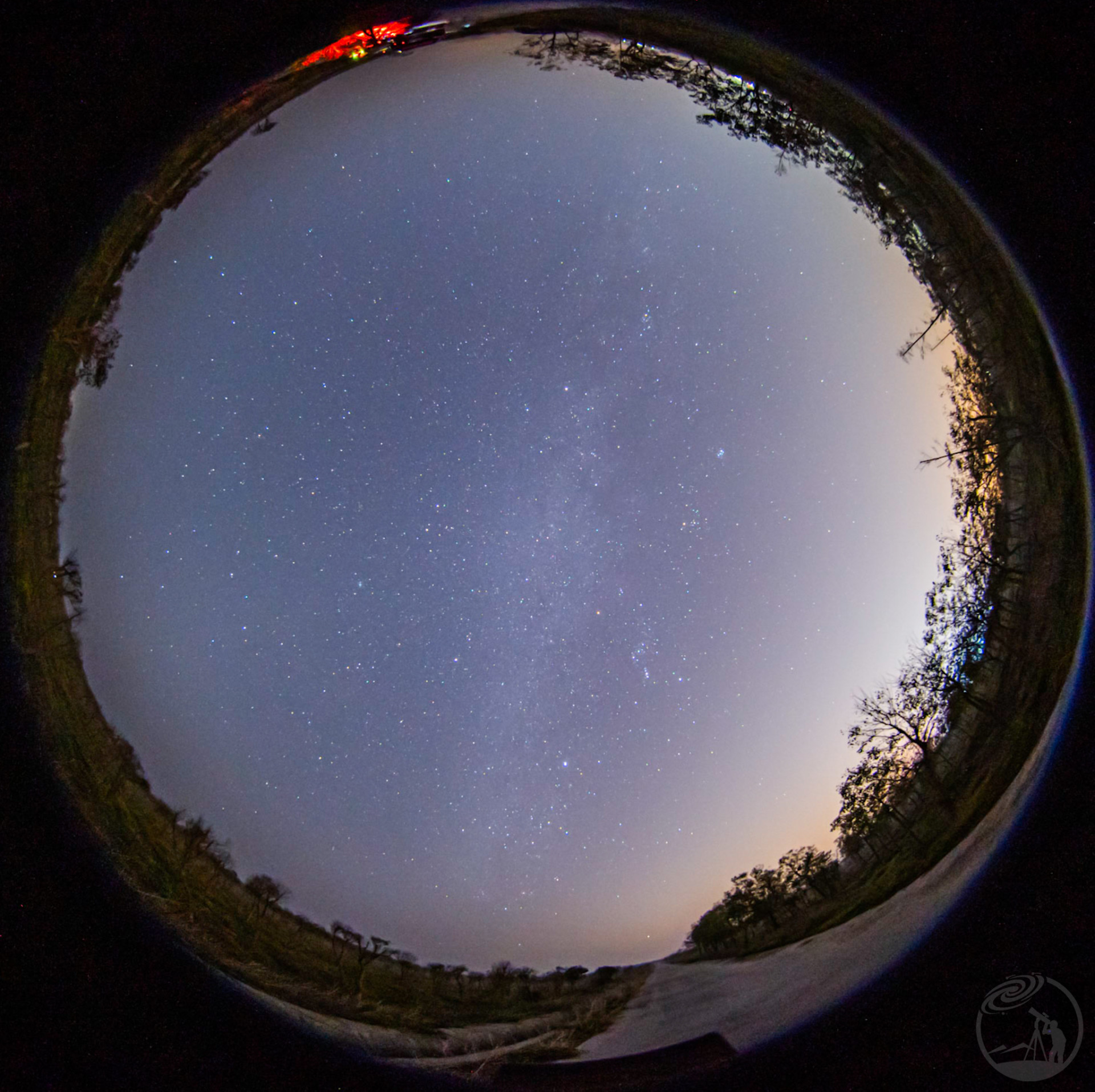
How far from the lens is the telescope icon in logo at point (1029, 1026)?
3477 mm

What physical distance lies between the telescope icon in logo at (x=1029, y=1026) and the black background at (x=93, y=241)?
7 centimetres

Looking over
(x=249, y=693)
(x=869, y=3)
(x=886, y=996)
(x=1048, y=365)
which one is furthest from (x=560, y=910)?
(x=869, y=3)

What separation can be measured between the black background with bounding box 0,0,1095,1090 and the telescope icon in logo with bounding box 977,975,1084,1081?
7 centimetres

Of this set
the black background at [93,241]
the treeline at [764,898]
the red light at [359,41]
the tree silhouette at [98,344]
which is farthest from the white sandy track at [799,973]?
the red light at [359,41]

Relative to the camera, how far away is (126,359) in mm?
2779

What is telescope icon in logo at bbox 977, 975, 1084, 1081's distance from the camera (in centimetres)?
348

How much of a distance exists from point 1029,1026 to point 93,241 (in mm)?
5932

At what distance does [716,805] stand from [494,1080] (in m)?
1.70

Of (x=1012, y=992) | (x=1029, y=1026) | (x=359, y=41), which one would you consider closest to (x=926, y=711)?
(x=1012, y=992)

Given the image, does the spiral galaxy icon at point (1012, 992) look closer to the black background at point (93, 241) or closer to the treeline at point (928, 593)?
the black background at point (93, 241)

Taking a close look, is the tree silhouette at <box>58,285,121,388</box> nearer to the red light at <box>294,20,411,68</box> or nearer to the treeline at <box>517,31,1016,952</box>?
the red light at <box>294,20,411,68</box>

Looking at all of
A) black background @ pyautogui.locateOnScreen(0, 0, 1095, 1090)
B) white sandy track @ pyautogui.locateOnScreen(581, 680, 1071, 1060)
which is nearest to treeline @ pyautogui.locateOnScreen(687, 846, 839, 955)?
white sandy track @ pyautogui.locateOnScreen(581, 680, 1071, 1060)

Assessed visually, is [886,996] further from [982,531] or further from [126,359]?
[126,359]

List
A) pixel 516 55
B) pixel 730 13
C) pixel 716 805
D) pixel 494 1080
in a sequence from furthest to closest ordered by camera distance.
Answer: pixel 730 13, pixel 494 1080, pixel 516 55, pixel 716 805
